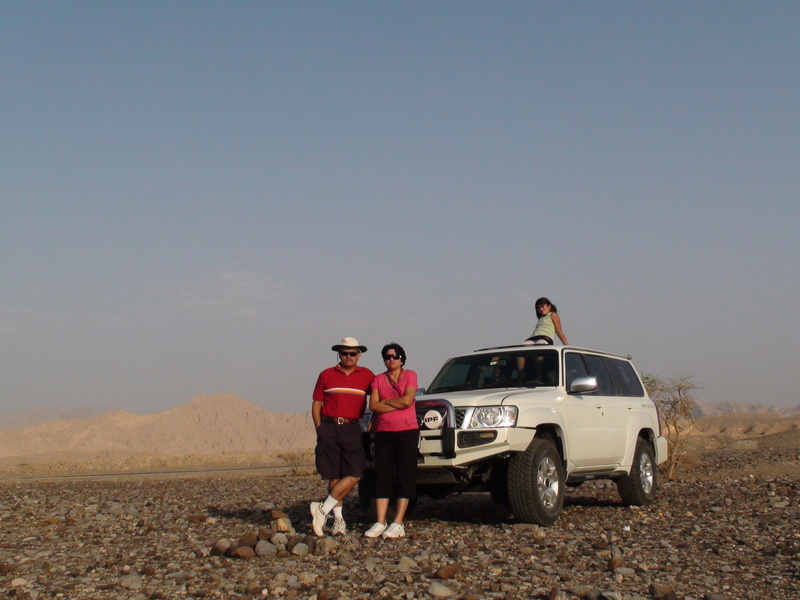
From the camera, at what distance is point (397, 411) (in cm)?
782

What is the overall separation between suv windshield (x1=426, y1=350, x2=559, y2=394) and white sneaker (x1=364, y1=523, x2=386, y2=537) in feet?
7.26

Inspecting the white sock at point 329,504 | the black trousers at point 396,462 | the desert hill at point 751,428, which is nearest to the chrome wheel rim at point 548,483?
the black trousers at point 396,462

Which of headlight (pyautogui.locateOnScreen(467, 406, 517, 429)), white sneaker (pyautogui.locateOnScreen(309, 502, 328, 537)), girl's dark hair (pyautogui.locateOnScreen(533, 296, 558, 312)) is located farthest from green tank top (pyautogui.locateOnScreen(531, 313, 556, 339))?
white sneaker (pyautogui.locateOnScreen(309, 502, 328, 537))

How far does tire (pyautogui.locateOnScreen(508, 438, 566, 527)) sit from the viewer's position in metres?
7.89

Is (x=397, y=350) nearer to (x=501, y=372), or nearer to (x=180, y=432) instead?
(x=501, y=372)

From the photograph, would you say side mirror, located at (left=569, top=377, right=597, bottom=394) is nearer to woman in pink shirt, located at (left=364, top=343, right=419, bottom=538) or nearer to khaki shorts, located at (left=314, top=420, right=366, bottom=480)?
woman in pink shirt, located at (left=364, top=343, right=419, bottom=538)

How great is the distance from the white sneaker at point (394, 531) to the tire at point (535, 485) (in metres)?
1.17

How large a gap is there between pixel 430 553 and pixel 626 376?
17.5 ft

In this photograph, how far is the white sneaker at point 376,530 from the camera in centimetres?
741

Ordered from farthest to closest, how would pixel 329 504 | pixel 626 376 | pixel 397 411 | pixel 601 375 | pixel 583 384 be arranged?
1. pixel 626 376
2. pixel 601 375
3. pixel 583 384
4. pixel 397 411
5. pixel 329 504

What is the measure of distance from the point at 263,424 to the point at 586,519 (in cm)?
6788

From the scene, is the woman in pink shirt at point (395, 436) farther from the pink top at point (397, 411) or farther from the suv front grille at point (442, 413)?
the suv front grille at point (442, 413)

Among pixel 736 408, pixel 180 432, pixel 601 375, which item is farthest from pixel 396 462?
pixel 736 408

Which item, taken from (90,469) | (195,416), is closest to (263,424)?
(195,416)
